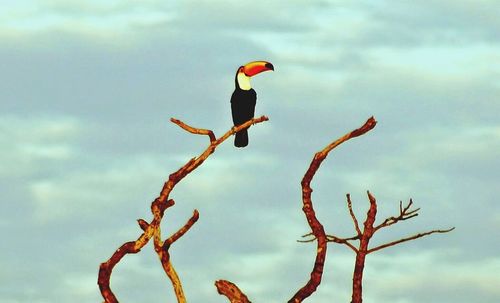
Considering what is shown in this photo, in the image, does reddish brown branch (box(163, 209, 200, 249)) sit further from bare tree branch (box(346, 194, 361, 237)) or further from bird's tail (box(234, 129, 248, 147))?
bird's tail (box(234, 129, 248, 147))

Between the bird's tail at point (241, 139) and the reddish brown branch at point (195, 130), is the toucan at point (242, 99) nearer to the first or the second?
the bird's tail at point (241, 139)

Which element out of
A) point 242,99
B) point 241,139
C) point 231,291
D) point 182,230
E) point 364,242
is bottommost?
point 231,291

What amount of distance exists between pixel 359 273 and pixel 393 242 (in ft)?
1.93

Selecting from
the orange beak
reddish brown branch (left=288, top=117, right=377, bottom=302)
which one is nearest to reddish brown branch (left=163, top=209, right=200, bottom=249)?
reddish brown branch (left=288, top=117, right=377, bottom=302)

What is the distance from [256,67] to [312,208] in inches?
387

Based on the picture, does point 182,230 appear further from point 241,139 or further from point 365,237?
point 241,139

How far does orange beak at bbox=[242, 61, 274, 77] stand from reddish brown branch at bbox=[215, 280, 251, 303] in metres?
9.72

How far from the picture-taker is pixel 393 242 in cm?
1438

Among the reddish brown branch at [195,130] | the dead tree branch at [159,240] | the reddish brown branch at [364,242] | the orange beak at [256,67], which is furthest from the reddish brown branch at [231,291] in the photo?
the orange beak at [256,67]

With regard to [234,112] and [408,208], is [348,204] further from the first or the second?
[234,112]

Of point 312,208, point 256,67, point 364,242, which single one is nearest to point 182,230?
point 312,208

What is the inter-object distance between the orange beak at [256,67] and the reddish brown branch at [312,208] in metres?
8.72

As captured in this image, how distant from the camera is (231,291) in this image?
540 inches

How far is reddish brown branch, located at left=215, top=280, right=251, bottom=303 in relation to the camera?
44.9 feet
